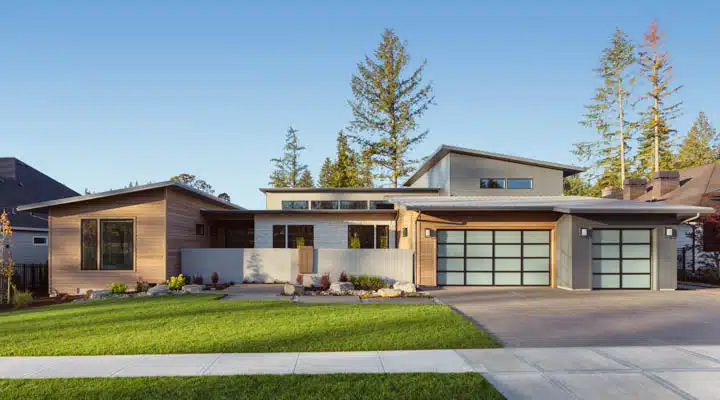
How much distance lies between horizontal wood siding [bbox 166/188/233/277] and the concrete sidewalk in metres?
9.10

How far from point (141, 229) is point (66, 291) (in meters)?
3.21

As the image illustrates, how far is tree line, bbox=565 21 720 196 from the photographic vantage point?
34.5 m

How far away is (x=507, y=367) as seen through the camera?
568 cm

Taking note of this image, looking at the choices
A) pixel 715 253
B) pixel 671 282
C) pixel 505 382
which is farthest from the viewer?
pixel 715 253

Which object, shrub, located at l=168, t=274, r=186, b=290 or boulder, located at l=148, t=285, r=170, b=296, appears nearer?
boulder, located at l=148, t=285, r=170, b=296

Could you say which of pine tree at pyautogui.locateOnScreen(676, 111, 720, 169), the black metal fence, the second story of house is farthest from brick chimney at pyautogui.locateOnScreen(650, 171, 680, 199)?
the black metal fence

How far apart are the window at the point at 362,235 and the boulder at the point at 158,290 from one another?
322 inches

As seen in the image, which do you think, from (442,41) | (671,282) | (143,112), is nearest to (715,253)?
(671,282)

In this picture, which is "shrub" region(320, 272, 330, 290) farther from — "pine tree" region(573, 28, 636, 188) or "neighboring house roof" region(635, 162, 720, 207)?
"pine tree" region(573, 28, 636, 188)

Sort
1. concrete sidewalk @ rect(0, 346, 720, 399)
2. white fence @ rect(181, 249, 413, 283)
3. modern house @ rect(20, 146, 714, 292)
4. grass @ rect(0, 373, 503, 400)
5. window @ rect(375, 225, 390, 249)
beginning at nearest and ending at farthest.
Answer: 1. grass @ rect(0, 373, 503, 400)
2. concrete sidewalk @ rect(0, 346, 720, 399)
3. modern house @ rect(20, 146, 714, 292)
4. white fence @ rect(181, 249, 413, 283)
5. window @ rect(375, 225, 390, 249)

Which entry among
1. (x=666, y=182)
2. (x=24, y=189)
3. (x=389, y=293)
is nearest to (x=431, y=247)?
(x=389, y=293)

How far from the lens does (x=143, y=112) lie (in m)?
24.0

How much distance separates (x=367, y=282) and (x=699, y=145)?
166ft

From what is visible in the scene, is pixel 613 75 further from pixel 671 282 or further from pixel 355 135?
pixel 671 282
